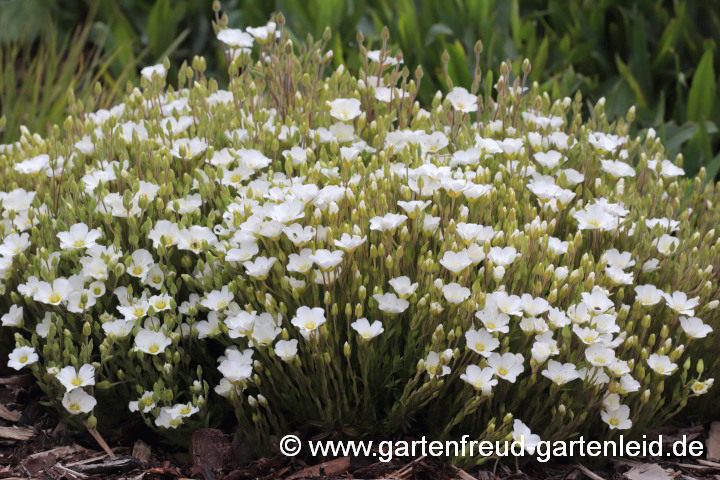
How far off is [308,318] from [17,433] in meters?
1.16

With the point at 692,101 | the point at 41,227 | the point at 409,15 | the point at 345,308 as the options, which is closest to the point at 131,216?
the point at 41,227

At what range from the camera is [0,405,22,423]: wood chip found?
116 inches

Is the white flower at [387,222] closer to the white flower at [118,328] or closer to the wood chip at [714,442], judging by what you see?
the white flower at [118,328]

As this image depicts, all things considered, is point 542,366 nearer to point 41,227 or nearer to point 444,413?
point 444,413

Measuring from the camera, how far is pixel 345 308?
8.44 feet

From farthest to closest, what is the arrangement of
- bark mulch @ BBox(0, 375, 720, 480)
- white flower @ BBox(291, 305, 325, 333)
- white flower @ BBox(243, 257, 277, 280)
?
1. bark mulch @ BBox(0, 375, 720, 480)
2. white flower @ BBox(243, 257, 277, 280)
3. white flower @ BBox(291, 305, 325, 333)

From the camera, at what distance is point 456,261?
2.53 m

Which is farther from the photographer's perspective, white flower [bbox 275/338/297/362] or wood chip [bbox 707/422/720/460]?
wood chip [bbox 707/422/720/460]

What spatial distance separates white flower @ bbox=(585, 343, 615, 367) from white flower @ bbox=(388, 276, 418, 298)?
533mm

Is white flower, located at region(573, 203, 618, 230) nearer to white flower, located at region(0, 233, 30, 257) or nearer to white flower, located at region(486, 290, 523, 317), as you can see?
white flower, located at region(486, 290, 523, 317)

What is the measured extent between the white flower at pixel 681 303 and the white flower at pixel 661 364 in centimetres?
16

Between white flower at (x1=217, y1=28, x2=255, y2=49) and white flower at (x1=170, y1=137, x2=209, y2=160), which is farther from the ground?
white flower at (x1=217, y1=28, x2=255, y2=49)

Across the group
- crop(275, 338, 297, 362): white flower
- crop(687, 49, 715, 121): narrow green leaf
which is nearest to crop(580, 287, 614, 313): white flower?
crop(275, 338, 297, 362): white flower

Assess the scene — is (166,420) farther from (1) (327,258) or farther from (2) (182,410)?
(1) (327,258)
